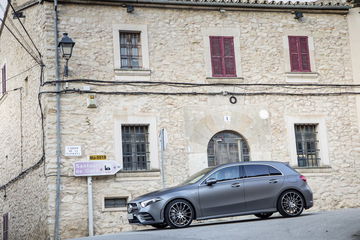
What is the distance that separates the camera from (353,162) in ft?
67.8

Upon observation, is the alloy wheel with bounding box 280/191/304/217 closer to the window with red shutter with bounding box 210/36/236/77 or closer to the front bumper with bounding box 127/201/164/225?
the front bumper with bounding box 127/201/164/225

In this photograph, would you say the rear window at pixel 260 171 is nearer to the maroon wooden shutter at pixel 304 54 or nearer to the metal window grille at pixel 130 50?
the metal window grille at pixel 130 50

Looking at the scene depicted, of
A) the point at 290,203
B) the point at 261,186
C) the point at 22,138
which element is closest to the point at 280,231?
the point at 261,186

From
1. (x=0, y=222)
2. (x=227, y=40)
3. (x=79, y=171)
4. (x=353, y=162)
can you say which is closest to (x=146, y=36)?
(x=227, y=40)

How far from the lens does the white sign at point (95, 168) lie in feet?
59.1

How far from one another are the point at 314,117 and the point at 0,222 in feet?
40.7

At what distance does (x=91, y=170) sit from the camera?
59.4 ft

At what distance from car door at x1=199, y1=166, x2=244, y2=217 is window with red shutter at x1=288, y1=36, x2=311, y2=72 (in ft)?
21.9

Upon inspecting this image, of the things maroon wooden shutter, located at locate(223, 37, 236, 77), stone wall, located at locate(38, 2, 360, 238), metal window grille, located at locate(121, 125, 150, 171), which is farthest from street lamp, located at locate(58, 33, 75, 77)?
maroon wooden shutter, located at locate(223, 37, 236, 77)

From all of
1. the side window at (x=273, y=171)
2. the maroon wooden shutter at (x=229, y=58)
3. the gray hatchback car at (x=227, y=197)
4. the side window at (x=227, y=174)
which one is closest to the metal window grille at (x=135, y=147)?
the maroon wooden shutter at (x=229, y=58)

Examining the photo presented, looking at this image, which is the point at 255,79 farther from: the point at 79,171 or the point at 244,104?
the point at 79,171

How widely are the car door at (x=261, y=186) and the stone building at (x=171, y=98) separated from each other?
3986mm

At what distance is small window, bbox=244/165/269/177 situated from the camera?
15.5 m

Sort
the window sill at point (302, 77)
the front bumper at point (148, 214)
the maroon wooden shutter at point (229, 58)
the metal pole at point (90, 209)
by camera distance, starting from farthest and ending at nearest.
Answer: the window sill at point (302, 77) → the maroon wooden shutter at point (229, 58) → the metal pole at point (90, 209) → the front bumper at point (148, 214)
